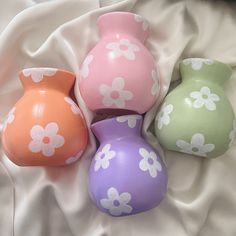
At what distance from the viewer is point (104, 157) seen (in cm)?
59

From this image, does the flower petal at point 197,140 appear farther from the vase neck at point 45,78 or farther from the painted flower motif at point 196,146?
the vase neck at point 45,78

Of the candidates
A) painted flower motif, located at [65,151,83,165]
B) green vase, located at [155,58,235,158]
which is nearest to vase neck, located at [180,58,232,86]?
green vase, located at [155,58,235,158]

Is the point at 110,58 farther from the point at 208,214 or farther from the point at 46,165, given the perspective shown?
the point at 208,214

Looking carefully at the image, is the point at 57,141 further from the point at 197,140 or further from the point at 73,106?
the point at 197,140

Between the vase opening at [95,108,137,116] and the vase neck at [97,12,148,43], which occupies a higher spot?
the vase neck at [97,12,148,43]

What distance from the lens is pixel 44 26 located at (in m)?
0.71

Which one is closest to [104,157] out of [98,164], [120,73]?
[98,164]

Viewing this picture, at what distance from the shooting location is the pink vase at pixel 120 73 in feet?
1.89

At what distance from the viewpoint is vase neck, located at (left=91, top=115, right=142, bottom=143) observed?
60 cm

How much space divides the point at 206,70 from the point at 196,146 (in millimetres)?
122

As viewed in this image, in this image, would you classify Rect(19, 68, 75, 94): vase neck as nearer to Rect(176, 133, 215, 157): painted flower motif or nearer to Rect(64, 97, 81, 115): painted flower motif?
Rect(64, 97, 81, 115): painted flower motif

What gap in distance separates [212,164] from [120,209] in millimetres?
175

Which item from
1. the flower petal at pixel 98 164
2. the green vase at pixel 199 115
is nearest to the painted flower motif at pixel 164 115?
the green vase at pixel 199 115

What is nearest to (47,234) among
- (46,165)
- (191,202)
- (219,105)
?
(46,165)
